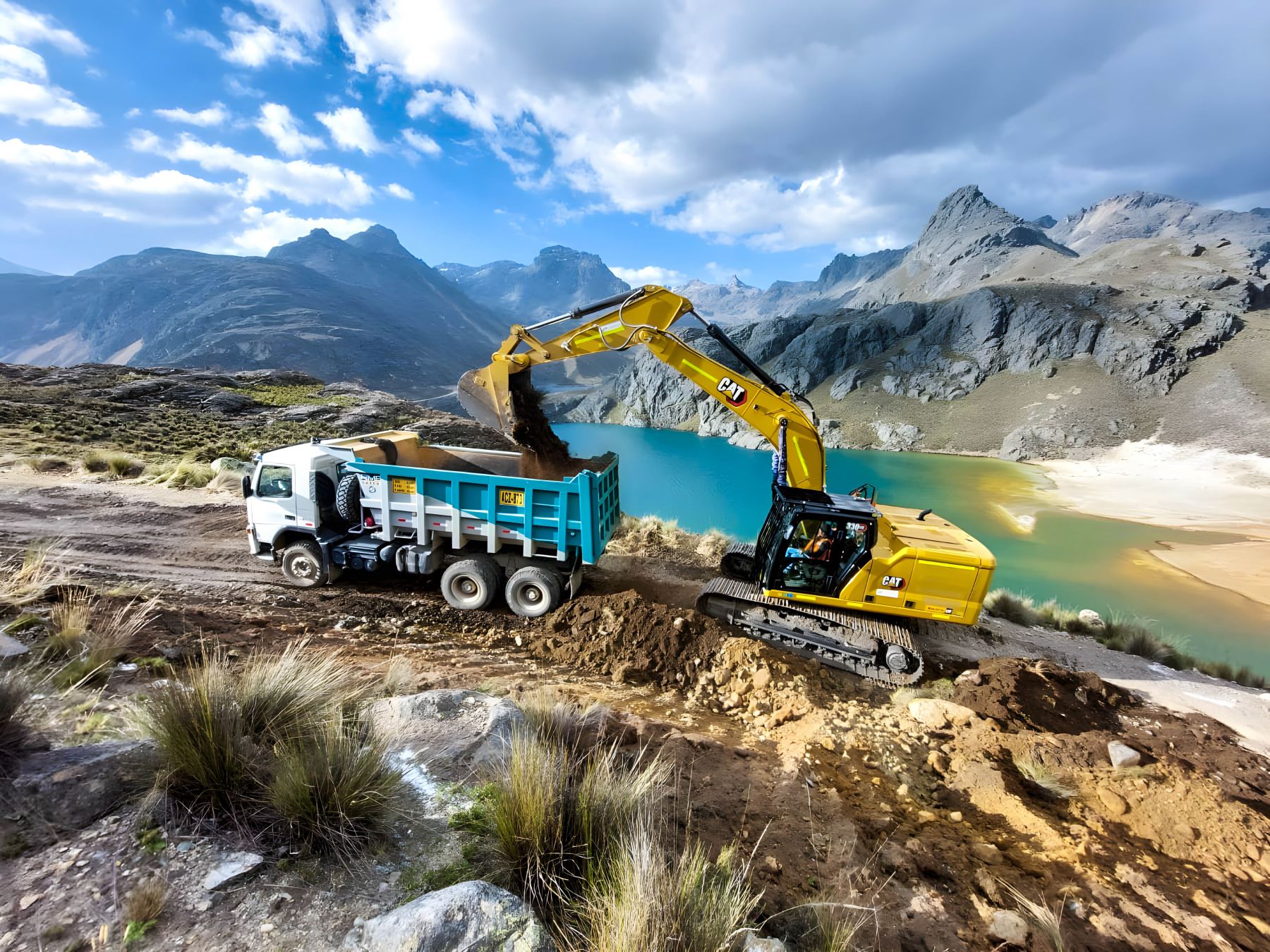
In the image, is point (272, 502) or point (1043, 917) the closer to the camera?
point (1043, 917)

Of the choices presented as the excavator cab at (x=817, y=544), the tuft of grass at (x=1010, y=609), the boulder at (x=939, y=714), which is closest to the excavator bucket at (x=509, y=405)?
the excavator cab at (x=817, y=544)

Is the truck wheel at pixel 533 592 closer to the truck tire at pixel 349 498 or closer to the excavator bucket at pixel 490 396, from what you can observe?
the excavator bucket at pixel 490 396

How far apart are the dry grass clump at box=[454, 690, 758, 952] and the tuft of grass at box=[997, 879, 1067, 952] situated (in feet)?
5.41

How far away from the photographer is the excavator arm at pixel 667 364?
24.1 ft

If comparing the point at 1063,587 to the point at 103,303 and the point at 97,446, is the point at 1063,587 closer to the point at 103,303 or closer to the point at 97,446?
the point at 97,446

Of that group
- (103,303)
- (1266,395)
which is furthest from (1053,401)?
(103,303)

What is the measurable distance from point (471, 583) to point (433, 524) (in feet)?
3.50

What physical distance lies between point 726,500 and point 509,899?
94.6 feet

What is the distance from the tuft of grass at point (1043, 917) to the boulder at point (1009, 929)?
64mm

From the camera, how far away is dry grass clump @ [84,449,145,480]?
14.1m

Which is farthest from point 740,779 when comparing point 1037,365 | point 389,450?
point 1037,365

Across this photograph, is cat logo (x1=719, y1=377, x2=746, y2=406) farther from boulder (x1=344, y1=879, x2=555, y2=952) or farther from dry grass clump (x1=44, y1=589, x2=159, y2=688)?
dry grass clump (x1=44, y1=589, x2=159, y2=688)

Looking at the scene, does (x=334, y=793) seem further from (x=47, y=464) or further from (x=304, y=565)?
(x=47, y=464)

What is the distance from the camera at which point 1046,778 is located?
5000mm
